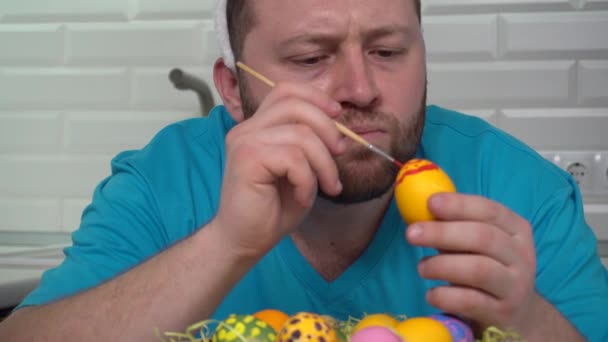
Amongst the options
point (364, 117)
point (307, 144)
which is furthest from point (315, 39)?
point (307, 144)

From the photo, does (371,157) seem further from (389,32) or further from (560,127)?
(560,127)

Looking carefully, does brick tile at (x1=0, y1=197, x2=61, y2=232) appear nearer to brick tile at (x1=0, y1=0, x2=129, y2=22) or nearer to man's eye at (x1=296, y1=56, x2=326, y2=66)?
brick tile at (x1=0, y1=0, x2=129, y2=22)

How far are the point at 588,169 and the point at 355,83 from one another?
1.12m

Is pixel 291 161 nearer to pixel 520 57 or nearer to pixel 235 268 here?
pixel 235 268

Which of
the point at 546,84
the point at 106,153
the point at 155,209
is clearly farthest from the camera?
the point at 106,153

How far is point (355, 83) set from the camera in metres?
1.04

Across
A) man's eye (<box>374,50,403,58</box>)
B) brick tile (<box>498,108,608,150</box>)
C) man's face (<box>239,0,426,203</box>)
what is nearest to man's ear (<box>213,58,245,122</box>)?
man's face (<box>239,0,426,203</box>)

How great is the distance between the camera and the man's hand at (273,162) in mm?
828

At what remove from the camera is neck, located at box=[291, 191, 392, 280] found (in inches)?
49.3

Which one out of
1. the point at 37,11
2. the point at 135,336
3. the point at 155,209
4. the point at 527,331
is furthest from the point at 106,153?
the point at 527,331

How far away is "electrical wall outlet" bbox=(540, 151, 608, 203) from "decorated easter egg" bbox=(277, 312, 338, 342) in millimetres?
1429

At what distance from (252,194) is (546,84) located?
1.34m

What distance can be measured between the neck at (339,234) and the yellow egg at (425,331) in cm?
56

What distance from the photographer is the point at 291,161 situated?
0.82m
